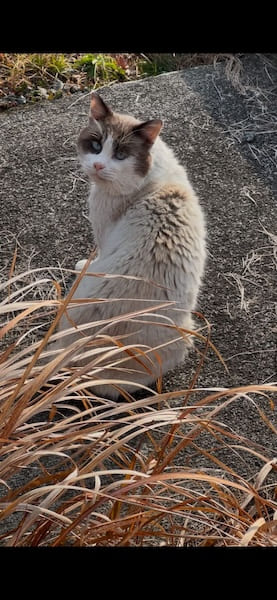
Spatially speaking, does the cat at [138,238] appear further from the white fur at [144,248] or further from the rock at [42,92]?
the rock at [42,92]

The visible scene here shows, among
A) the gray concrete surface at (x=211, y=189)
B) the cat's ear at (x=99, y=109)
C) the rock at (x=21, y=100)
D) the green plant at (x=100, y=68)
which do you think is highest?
the cat's ear at (x=99, y=109)

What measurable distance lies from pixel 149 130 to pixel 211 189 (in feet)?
2.71

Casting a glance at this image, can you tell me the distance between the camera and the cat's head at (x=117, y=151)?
2408mm

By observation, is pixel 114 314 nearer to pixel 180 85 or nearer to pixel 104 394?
pixel 104 394

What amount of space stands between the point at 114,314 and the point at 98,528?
34.6 inches

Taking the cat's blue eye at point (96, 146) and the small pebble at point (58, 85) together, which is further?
the small pebble at point (58, 85)

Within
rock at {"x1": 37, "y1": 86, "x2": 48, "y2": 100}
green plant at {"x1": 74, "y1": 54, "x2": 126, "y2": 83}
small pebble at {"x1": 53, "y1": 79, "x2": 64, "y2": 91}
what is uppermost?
green plant at {"x1": 74, "y1": 54, "x2": 126, "y2": 83}

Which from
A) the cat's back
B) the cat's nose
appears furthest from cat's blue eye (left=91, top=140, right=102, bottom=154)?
the cat's back

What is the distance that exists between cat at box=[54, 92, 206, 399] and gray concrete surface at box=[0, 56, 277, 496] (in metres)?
0.28

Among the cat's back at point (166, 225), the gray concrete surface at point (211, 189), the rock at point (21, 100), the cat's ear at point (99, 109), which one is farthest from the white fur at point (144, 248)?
the rock at point (21, 100)

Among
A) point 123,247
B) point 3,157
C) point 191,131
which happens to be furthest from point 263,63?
point 123,247

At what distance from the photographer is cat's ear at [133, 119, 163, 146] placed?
239 centimetres

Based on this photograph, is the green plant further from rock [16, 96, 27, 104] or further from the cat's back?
the cat's back

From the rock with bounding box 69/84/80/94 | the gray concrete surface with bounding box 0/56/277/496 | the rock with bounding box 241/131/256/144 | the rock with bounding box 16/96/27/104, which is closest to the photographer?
the gray concrete surface with bounding box 0/56/277/496
